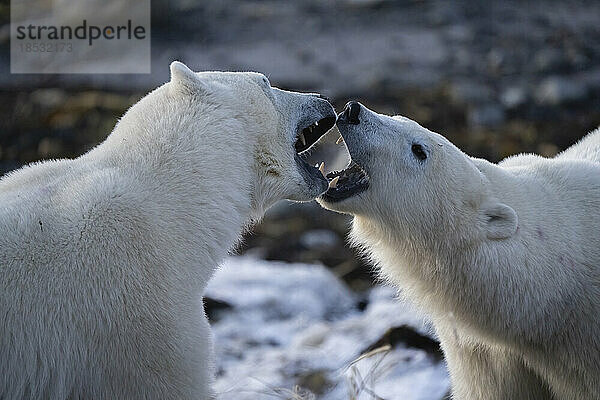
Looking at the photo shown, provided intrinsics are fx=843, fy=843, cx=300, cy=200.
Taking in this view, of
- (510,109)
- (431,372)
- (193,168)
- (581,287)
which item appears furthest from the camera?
(510,109)

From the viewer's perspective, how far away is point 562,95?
9117 millimetres

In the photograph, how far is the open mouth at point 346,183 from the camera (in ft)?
11.4

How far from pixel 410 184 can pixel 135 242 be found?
121 cm

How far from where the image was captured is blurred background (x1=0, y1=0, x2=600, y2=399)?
8445 millimetres

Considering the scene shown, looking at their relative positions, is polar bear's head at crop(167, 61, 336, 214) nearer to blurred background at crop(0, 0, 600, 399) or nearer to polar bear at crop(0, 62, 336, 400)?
polar bear at crop(0, 62, 336, 400)

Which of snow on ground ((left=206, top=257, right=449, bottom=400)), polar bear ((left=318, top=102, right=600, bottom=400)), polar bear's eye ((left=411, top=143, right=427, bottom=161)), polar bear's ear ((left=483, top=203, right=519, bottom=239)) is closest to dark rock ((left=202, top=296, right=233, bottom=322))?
snow on ground ((left=206, top=257, right=449, bottom=400))

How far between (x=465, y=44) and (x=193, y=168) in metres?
7.33

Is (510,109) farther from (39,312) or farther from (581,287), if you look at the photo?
(39,312)

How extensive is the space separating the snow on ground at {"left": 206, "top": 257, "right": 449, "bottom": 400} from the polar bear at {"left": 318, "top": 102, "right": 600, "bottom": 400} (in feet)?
1.27

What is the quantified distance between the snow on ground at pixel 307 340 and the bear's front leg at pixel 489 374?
30 cm

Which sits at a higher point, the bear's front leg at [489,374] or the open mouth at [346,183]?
the open mouth at [346,183]

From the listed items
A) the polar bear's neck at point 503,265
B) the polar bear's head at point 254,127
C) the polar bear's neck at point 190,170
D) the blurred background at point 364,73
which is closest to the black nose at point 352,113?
the polar bear's head at point 254,127

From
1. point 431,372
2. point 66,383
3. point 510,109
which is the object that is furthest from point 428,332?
point 510,109

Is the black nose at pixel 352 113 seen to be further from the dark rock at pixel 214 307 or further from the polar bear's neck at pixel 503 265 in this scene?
the dark rock at pixel 214 307
